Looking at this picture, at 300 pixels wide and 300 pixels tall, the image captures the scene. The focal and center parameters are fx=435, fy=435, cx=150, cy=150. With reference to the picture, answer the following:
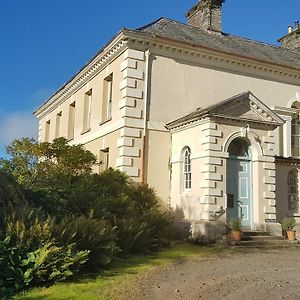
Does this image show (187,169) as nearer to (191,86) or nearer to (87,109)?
(191,86)

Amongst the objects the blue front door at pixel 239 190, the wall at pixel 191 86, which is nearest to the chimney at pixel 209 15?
the wall at pixel 191 86

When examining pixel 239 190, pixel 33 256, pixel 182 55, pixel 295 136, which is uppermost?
pixel 182 55

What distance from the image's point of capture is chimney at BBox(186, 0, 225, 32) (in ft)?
→ 67.1

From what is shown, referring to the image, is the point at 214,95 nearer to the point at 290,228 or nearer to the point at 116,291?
the point at 290,228

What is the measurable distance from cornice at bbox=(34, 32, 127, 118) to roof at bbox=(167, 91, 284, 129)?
3729 millimetres

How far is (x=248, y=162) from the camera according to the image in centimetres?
1496

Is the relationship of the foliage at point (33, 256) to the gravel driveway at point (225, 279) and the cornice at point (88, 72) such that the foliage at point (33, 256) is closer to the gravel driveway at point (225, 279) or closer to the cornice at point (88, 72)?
the gravel driveway at point (225, 279)

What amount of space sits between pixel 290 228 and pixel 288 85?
23.2ft

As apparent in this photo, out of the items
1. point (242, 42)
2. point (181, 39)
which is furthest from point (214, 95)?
point (242, 42)

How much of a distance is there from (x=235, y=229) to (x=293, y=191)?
527cm

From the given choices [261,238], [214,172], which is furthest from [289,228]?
[214,172]

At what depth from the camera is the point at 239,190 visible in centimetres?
1471

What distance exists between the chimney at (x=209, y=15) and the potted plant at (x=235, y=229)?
10.5 metres

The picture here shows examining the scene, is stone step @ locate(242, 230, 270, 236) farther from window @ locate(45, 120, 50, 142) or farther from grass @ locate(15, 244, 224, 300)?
window @ locate(45, 120, 50, 142)
